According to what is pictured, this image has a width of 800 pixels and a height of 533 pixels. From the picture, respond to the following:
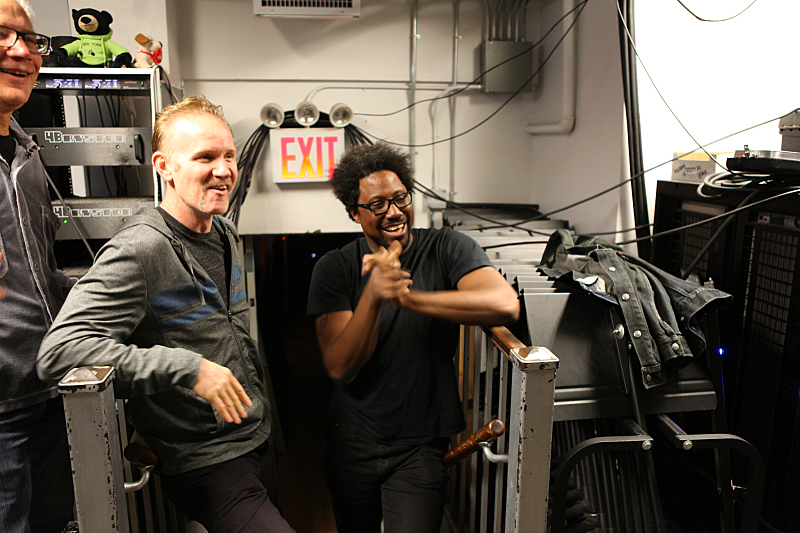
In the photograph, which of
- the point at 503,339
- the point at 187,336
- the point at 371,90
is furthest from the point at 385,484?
the point at 371,90

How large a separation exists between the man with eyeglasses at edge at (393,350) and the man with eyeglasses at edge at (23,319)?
0.68 m

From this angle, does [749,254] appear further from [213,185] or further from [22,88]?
[22,88]

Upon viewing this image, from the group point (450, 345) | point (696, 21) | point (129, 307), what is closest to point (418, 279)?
point (450, 345)

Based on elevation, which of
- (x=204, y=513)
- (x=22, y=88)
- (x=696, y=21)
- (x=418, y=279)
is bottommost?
(x=204, y=513)

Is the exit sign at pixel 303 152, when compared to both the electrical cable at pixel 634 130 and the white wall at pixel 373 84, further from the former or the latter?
the electrical cable at pixel 634 130

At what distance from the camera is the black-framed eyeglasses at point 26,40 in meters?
1.21

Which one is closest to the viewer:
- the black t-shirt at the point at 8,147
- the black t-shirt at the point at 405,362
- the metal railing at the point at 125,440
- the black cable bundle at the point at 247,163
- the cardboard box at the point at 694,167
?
the metal railing at the point at 125,440

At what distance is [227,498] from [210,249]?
2.01 ft

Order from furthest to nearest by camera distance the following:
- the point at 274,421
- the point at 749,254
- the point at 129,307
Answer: the point at 274,421, the point at 749,254, the point at 129,307

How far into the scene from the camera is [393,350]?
1438mm

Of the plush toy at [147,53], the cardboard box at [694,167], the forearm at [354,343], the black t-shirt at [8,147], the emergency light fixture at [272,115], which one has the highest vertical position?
the plush toy at [147,53]

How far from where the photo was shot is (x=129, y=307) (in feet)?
3.57

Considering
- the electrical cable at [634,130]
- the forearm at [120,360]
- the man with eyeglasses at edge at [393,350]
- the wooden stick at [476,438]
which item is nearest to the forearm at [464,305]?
the man with eyeglasses at edge at [393,350]

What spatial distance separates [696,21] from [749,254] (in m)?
1.06
